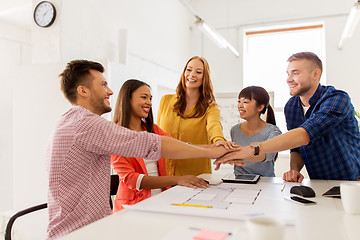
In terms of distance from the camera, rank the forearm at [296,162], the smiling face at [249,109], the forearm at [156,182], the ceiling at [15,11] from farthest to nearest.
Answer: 1. the ceiling at [15,11]
2. the smiling face at [249,109]
3. the forearm at [296,162]
4. the forearm at [156,182]

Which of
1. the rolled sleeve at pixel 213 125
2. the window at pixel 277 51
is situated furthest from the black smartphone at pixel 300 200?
the window at pixel 277 51

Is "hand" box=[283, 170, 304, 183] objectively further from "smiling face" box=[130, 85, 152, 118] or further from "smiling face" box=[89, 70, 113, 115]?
"smiling face" box=[89, 70, 113, 115]

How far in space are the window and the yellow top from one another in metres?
3.46

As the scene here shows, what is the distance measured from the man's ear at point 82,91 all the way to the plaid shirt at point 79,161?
163mm

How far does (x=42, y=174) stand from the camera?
2656 millimetres

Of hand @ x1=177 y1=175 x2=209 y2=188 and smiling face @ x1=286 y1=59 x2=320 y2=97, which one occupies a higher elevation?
smiling face @ x1=286 y1=59 x2=320 y2=97

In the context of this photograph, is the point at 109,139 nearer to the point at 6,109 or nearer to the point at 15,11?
the point at 15,11

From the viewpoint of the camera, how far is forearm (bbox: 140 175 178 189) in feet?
5.21

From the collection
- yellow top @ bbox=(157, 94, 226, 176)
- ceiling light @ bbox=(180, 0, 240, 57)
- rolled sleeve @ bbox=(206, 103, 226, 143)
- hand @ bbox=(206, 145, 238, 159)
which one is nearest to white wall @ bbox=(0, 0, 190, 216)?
ceiling light @ bbox=(180, 0, 240, 57)

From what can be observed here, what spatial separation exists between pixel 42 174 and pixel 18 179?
0.85 feet

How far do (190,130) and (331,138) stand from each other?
34.4 inches

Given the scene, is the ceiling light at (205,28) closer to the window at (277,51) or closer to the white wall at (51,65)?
the white wall at (51,65)

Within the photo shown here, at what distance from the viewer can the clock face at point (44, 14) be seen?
115 inches

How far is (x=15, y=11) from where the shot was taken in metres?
3.29
